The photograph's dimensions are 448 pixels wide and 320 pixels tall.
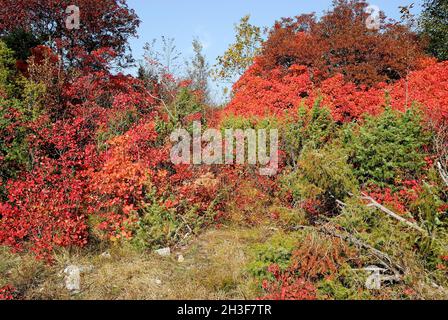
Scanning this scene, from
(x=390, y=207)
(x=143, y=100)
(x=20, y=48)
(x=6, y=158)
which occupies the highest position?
(x=20, y=48)

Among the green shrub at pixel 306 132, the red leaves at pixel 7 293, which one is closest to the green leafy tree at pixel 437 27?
the green shrub at pixel 306 132

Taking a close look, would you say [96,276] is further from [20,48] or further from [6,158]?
[20,48]

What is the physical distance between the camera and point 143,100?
11969 mm

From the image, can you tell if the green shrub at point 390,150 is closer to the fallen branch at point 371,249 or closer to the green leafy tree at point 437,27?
the fallen branch at point 371,249

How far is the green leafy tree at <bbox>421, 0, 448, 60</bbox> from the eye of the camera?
1194cm

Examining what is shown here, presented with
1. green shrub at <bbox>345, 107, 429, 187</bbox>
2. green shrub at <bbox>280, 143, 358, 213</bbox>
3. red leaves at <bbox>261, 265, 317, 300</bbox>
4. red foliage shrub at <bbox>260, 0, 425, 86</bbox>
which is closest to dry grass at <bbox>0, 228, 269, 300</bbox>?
red leaves at <bbox>261, 265, 317, 300</bbox>

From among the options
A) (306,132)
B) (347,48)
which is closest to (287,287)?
(306,132)

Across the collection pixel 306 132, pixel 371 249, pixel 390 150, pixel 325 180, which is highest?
pixel 306 132

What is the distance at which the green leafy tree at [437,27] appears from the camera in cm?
1194

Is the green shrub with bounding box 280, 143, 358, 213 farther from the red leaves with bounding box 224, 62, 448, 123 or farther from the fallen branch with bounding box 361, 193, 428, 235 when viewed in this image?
the red leaves with bounding box 224, 62, 448, 123

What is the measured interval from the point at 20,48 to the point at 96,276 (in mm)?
9703

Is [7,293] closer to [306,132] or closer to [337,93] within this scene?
[306,132]

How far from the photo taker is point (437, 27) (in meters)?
12.3

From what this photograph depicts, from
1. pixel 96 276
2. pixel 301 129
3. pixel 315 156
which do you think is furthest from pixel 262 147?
Result: pixel 96 276
